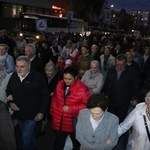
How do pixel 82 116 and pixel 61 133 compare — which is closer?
pixel 82 116

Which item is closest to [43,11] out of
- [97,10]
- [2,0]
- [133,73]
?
[2,0]

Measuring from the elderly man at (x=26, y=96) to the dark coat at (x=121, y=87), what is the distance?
180 centimetres

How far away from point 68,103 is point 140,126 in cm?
127

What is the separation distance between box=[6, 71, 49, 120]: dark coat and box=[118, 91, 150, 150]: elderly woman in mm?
1518

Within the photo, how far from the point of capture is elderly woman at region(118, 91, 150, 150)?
11.5 feet

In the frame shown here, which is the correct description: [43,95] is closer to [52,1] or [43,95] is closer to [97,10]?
[52,1]

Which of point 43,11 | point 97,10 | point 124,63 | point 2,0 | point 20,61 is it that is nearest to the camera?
point 20,61

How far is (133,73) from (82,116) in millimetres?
2555

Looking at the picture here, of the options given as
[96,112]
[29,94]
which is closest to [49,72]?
[29,94]

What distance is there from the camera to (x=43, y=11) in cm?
5112

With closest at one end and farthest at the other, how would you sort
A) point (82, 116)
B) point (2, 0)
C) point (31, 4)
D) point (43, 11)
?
1. point (82, 116)
2. point (2, 0)
3. point (31, 4)
4. point (43, 11)

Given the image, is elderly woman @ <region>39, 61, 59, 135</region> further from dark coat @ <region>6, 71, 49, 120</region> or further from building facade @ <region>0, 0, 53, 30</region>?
building facade @ <region>0, 0, 53, 30</region>

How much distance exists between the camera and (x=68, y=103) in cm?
427

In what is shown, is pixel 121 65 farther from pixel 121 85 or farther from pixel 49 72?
pixel 49 72
